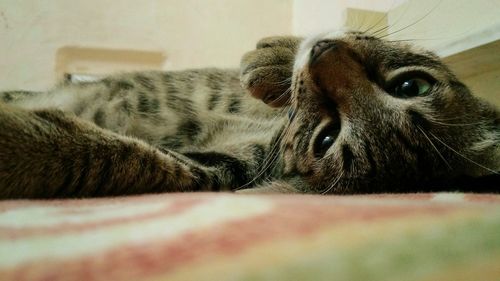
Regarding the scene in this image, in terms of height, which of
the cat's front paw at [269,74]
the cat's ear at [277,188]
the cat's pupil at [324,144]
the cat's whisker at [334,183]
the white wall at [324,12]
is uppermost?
the white wall at [324,12]

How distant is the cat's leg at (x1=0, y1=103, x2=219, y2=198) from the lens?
66cm

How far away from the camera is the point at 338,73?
882mm

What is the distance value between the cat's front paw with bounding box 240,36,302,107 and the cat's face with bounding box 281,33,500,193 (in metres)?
0.13

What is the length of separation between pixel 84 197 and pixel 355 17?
53.9 inches

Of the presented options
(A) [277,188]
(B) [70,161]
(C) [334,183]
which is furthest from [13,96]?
(C) [334,183]

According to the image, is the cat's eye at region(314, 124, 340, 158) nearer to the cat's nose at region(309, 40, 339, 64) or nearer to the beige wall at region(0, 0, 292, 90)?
the cat's nose at region(309, 40, 339, 64)

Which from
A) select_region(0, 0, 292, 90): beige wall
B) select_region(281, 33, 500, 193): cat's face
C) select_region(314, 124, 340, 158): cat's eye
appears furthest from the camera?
select_region(0, 0, 292, 90): beige wall

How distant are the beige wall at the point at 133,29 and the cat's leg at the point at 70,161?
6.07 ft

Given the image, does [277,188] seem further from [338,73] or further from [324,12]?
[324,12]

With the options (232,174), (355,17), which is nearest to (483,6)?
(355,17)

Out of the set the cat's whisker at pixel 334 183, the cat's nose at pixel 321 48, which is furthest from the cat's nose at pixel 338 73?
the cat's whisker at pixel 334 183

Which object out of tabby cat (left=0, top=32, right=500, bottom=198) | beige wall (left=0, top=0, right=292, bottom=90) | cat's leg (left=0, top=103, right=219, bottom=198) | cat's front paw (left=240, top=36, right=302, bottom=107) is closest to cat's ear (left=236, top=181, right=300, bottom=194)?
tabby cat (left=0, top=32, right=500, bottom=198)

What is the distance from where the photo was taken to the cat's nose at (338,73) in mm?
880

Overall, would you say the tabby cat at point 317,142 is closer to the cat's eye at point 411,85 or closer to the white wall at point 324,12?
the cat's eye at point 411,85
